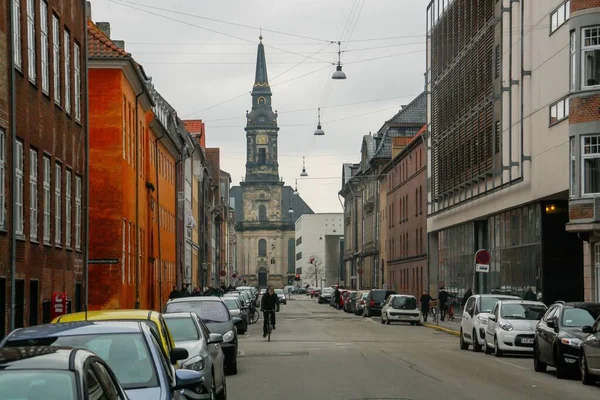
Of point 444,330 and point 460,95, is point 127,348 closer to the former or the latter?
point 444,330

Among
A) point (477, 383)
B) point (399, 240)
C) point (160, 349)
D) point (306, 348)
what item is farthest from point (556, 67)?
point (399, 240)

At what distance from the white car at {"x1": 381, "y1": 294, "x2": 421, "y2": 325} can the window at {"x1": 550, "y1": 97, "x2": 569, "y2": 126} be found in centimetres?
1811

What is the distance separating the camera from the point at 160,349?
11.2 metres

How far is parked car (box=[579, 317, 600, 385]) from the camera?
784 inches

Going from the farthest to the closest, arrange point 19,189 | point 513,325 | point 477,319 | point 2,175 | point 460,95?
point 460,95 < point 477,319 < point 513,325 < point 19,189 < point 2,175

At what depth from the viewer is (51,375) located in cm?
691

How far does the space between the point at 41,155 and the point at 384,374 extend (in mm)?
10376

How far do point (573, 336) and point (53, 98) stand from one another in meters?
14.5

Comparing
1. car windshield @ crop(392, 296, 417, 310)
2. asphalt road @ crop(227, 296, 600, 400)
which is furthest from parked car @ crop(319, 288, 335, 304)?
asphalt road @ crop(227, 296, 600, 400)

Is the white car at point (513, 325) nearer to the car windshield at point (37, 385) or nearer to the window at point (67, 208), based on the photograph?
the window at point (67, 208)

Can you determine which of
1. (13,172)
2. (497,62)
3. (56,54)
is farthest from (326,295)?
(13,172)

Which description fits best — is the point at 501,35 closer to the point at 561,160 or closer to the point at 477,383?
the point at 561,160

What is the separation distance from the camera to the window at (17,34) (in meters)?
25.5

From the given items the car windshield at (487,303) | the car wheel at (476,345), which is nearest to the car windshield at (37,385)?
the car wheel at (476,345)
